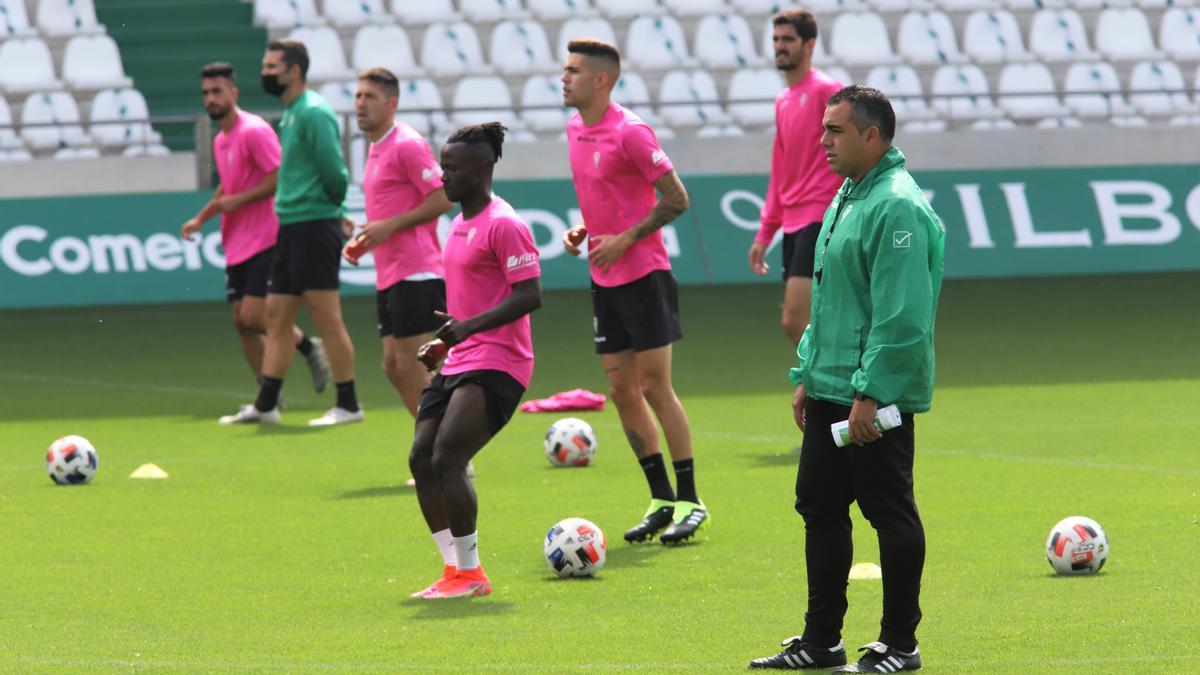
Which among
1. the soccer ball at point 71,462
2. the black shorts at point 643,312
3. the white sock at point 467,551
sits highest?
the black shorts at point 643,312

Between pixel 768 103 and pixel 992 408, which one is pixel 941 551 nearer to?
pixel 992 408

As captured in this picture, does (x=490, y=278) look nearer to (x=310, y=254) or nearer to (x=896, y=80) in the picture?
(x=310, y=254)

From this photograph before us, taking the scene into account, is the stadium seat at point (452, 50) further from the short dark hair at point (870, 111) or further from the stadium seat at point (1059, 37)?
the short dark hair at point (870, 111)

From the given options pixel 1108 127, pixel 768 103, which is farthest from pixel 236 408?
pixel 1108 127

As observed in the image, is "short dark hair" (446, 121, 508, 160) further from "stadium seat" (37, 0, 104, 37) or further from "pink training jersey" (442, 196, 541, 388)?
"stadium seat" (37, 0, 104, 37)

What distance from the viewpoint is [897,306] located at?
5.62 metres

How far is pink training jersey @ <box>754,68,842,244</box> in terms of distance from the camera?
11.0 m

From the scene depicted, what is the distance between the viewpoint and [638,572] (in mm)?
7914

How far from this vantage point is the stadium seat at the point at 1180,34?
1077 inches

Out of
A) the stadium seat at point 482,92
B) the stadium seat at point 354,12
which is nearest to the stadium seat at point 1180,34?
the stadium seat at point 482,92

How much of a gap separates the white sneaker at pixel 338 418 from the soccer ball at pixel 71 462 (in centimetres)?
276

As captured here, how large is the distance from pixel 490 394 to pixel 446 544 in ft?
2.10

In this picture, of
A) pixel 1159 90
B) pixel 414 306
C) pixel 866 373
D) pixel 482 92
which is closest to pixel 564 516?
pixel 414 306

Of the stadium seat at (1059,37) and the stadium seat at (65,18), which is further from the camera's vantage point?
the stadium seat at (1059,37)
